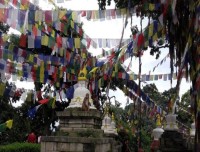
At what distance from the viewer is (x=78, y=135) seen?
359 inches

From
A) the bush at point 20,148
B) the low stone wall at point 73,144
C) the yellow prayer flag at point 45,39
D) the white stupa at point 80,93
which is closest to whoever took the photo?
the low stone wall at point 73,144

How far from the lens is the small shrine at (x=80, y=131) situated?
28.9ft

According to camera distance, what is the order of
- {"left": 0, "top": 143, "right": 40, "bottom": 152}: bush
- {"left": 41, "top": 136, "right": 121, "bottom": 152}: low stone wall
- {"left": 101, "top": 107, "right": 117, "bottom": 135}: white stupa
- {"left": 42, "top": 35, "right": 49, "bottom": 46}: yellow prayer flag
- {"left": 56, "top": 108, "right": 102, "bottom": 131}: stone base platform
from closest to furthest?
{"left": 41, "top": 136, "right": 121, "bottom": 152}: low stone wall
{"left": 42, "top": 35, "right": 49, "bottom": 46}: yellow prayer flag
{"left": 56, "top": 108, "right": 102, "bottom": 131}: stone base platform
{"left": 101, "top": 107, "right": 117, "bottom": 135}: white stupa
{"left": 0, "top": 143, "right": 40, "bottom": 152}: bush

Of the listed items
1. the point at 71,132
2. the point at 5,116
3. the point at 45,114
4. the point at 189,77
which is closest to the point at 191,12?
the point at 189,77

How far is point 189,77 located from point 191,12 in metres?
1.33

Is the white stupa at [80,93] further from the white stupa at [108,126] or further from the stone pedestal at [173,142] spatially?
the white stupa at [108,126]

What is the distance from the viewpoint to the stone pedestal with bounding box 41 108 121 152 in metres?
8.80

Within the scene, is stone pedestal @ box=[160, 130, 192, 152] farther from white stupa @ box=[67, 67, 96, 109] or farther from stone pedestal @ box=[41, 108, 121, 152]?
white stupa @ box=[67, 67, 96, 109]

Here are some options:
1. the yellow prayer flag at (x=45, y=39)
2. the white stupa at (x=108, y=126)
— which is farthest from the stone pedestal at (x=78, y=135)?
the white stupa at (x=108, y=126)

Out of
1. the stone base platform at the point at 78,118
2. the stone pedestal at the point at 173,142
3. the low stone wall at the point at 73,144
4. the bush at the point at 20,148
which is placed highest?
the stone base platform at the point at 78,118

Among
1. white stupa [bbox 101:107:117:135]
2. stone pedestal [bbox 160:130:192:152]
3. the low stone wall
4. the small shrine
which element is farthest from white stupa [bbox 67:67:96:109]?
white stupa [bbox 101:107:117:135]

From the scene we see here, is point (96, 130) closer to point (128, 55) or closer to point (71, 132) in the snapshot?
point (71, 132)

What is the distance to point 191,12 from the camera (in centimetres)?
673

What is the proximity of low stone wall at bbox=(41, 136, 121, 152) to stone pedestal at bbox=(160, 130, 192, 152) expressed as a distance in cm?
409
